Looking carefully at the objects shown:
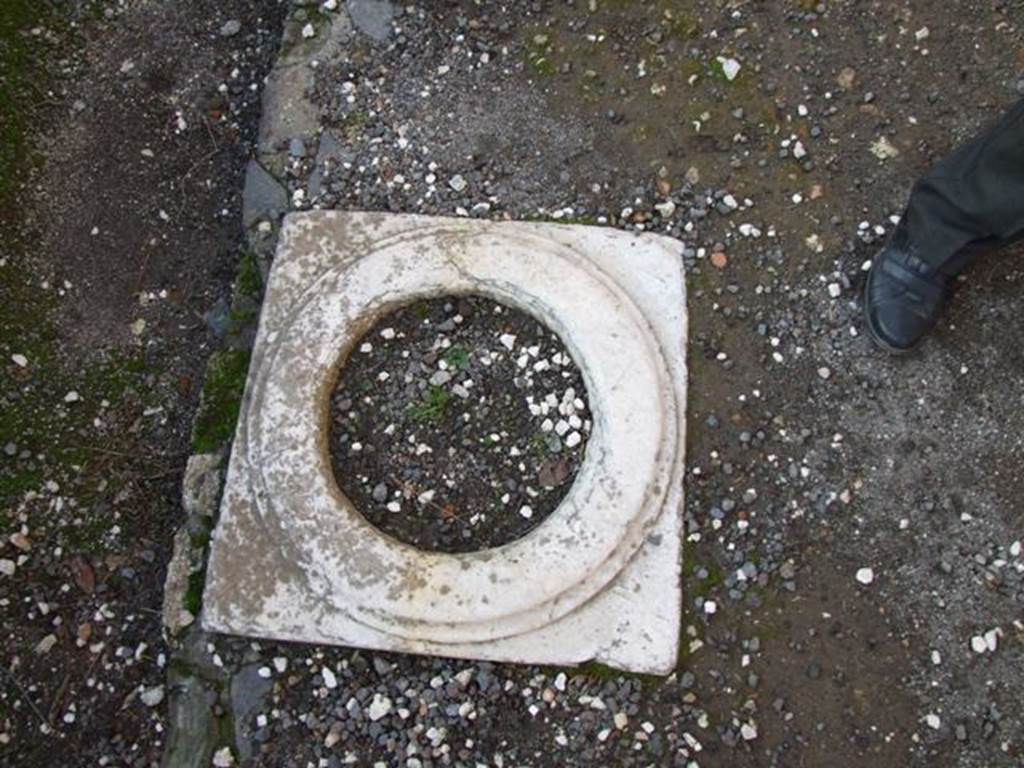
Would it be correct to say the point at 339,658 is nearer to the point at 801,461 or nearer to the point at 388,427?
the point at 388,427

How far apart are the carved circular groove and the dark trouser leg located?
2.68 ft

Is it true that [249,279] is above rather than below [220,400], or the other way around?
above

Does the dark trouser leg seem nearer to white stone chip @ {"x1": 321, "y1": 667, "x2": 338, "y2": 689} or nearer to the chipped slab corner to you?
the chipped slab corner

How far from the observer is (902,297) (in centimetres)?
275

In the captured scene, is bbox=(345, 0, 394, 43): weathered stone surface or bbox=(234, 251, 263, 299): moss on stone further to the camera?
bbox=(345, 0, 394, 43): weathered stone surface

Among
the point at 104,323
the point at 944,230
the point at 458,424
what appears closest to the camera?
the point at 944,230

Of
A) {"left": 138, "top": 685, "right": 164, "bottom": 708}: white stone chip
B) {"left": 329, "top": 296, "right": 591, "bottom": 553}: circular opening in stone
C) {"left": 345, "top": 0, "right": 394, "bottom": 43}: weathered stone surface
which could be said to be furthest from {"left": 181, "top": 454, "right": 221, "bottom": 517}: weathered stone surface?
{"left": 345, "top": 0, "right": 394, "bottom": 43}: weathered stone surface

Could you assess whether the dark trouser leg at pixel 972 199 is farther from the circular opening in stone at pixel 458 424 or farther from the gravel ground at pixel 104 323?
the gravel ground at pixel 104 323

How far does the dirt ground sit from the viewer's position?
2.54 meters

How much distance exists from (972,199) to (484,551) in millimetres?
1569

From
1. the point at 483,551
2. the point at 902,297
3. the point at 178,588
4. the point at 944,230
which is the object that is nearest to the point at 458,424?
the point at 483,551

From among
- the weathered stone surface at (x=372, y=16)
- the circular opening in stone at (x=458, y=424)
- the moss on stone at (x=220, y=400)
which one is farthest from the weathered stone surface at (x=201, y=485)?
the weathered stone surface at (x=372, y=16)

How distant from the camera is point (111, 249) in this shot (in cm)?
317

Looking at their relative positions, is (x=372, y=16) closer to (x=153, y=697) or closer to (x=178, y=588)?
(x=178, y=588)
